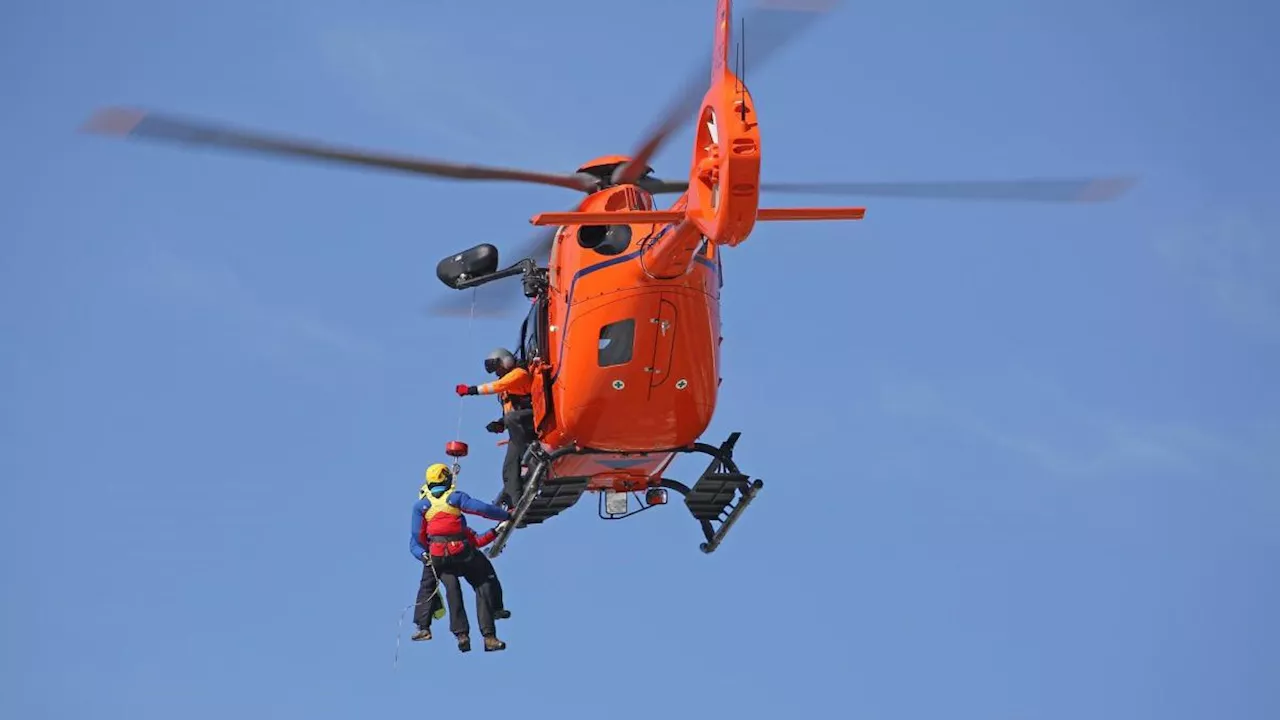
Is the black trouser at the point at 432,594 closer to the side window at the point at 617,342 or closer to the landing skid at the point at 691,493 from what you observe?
the landing skid at the point at 691,493

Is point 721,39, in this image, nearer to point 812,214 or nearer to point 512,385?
point 812,214

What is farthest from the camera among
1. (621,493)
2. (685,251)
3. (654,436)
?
(621,493)

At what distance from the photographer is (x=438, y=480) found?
93.5ft

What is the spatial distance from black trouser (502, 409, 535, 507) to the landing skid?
10.9 inches

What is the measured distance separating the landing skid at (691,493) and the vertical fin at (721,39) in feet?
19.8

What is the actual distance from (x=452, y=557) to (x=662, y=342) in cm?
441

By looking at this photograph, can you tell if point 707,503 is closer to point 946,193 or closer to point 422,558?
point 422,558

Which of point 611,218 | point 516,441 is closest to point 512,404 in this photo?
point 516,441

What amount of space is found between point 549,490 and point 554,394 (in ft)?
4.29

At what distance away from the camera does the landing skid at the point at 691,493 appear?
2812 centimetres

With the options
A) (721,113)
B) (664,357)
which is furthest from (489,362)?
(721,113)

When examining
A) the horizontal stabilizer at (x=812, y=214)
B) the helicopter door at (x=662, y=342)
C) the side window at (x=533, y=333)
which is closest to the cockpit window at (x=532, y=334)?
the side window at (x=533, y=333)

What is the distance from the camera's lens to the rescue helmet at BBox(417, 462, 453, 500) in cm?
2847

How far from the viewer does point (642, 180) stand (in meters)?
28.1
